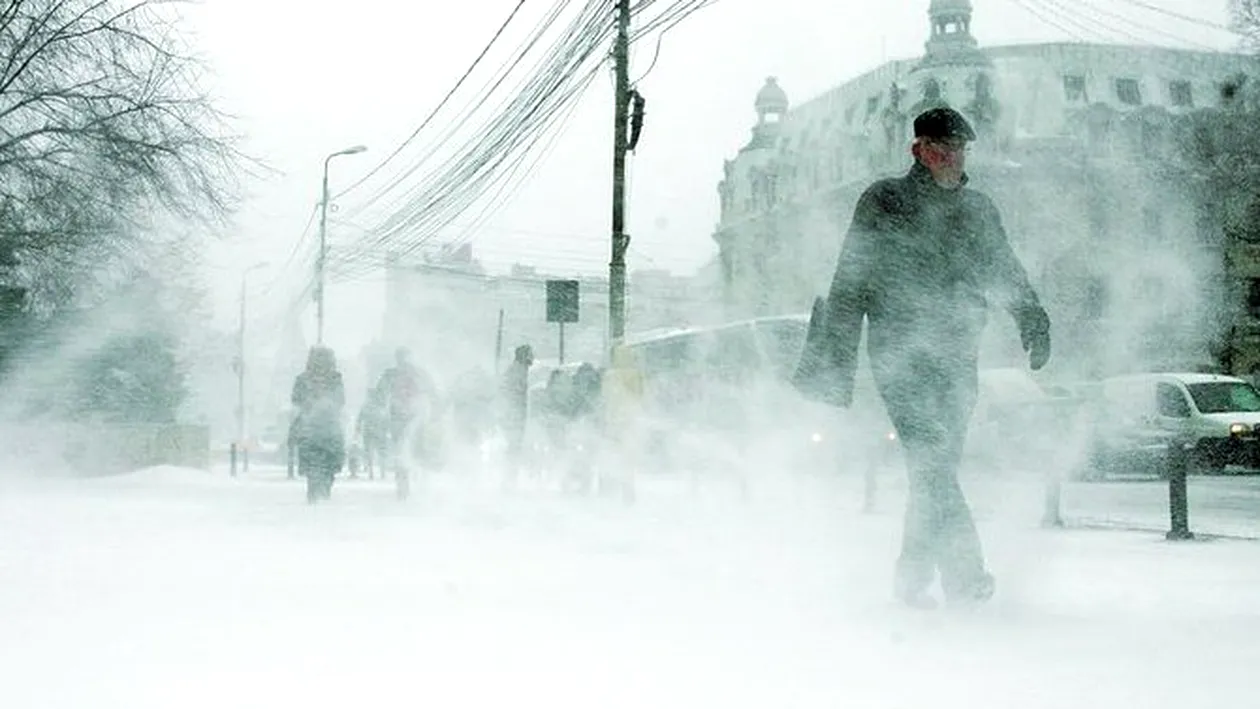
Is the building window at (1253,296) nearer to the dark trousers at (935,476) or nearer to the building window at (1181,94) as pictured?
the building window at (1181,94)

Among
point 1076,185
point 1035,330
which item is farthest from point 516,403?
point 1076,185

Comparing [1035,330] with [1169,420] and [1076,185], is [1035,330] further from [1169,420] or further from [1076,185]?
[1076,185]

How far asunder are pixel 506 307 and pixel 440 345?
552cm

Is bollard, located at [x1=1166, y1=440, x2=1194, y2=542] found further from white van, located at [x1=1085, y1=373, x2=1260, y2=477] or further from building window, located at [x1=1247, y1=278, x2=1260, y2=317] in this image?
building window, located at [x1=1247, y1=278, x2=1260, y2=317]

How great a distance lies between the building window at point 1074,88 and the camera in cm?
5400

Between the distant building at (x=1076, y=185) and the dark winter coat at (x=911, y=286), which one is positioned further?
the distant building at (x=1076, y=185)

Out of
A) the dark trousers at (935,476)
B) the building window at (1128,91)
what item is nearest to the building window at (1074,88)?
the building window at (1128,91)

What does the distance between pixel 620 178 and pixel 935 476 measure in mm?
10869

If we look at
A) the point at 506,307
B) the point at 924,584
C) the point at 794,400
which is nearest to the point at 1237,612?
the point at 924,584

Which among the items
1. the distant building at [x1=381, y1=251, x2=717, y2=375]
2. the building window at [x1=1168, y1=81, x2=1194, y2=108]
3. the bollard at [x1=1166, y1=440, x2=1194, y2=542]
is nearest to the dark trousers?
the bollard at [x1=1166, y1=440, x2=1194, y2=542]

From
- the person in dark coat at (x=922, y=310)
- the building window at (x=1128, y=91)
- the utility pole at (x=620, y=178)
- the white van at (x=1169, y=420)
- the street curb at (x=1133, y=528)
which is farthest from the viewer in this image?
the building window at (x=1128, y=91)

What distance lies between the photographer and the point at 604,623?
443 cm

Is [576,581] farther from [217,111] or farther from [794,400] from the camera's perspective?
[217,111]

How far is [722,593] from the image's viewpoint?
16.9 feet
